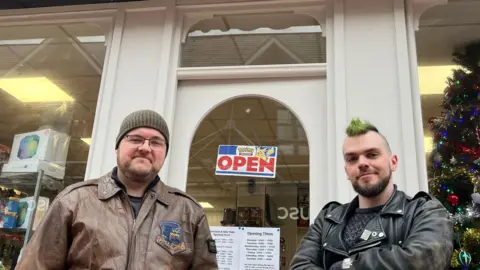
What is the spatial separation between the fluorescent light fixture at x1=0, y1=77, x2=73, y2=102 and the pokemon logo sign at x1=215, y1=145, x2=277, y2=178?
204 centimetres

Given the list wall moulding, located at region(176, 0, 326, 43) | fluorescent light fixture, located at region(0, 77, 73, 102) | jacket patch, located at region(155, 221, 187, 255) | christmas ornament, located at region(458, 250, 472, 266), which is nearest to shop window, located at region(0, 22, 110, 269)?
fluorescent light fixture, located at region(0, 77, 73, 102)

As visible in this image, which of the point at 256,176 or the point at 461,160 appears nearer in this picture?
the point at 461,160

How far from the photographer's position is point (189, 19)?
3.84 metres

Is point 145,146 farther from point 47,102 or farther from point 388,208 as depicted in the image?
point 47,102

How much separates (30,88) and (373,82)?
134 inches

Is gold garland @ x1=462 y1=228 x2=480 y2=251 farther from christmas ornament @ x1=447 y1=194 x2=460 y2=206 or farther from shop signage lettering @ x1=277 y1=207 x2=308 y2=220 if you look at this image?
shop signage lettering @ x1=277 y1=207 x2=308 y2=220

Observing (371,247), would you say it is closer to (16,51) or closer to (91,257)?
(91,257)

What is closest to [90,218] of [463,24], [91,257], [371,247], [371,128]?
[91,257]

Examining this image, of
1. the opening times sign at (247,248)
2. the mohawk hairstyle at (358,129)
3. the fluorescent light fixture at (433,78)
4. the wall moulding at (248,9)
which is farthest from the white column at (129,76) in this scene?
the fluorescent light fixture at (433,78)

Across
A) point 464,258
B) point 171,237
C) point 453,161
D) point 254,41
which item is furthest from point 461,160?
point 171,237

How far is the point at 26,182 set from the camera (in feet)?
13.0

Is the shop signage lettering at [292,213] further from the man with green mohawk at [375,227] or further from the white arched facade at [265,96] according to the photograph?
the man with green mohawk at [375,227]

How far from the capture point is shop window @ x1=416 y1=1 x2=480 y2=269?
111 inches

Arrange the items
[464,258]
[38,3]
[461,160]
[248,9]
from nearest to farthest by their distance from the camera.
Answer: [464,258]
[461,160]
[248,9]
[38,3]
